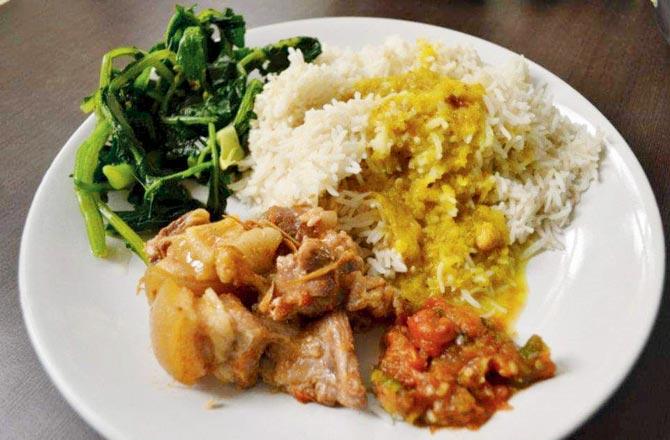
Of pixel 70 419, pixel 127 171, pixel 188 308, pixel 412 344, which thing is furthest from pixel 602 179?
pixel 70 419

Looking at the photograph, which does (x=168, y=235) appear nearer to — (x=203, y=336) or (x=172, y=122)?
(x=203, y=336)

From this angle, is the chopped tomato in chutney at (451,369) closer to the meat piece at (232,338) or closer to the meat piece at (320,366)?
the meat piece at (320,366)

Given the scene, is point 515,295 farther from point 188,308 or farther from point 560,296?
point 188,308

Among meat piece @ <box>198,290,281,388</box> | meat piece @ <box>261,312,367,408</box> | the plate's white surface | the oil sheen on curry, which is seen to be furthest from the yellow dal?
meat piece @ <box>198,290,281,388</box>

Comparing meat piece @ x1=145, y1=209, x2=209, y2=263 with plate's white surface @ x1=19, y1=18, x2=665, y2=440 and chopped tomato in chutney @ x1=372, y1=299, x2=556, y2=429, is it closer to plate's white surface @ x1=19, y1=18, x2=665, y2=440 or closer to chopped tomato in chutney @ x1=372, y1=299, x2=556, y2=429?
plate's white surface @ x1=19, y1=18, x2=665, y2=440

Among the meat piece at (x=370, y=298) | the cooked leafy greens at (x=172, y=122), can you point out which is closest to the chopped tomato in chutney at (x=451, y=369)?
the meat piece at (x=370, y=298)

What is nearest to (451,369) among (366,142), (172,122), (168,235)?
(366,142)
